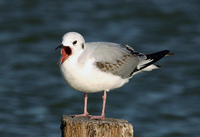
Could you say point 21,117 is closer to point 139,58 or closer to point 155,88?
point 155,88

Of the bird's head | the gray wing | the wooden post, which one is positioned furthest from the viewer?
the gray wing

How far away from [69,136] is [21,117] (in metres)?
6.59

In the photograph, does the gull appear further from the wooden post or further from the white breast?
the wooden post

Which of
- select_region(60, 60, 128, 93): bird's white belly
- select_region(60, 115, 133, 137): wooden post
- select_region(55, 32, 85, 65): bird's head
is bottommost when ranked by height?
select_region(60, 115, 133, 137): wooden post

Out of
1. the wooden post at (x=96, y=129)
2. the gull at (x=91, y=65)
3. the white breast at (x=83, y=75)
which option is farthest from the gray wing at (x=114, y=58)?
the wooden post at (x=96, y=129)

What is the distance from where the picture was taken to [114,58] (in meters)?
5.98

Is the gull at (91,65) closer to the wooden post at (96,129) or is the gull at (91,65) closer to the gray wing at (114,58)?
the gray wing at (114,58)

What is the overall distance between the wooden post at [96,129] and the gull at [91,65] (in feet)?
1.36

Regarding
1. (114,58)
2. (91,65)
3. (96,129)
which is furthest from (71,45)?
(96,129)

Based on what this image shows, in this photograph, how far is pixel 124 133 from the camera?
16.6 ft

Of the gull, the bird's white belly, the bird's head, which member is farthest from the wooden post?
the bird's head

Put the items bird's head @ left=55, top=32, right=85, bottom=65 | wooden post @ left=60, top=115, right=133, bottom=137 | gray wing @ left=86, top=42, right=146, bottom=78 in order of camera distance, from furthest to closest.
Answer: gray wing @ left=86, top=42, right=146, bottom=78 → bird's head @ left=55, top=32, right=85, bottom=65 → wooden post @ left=60, top=115, right=133, bottom=137

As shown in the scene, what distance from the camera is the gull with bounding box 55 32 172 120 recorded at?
5395 millimetres

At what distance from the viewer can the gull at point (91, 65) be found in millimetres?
5395
